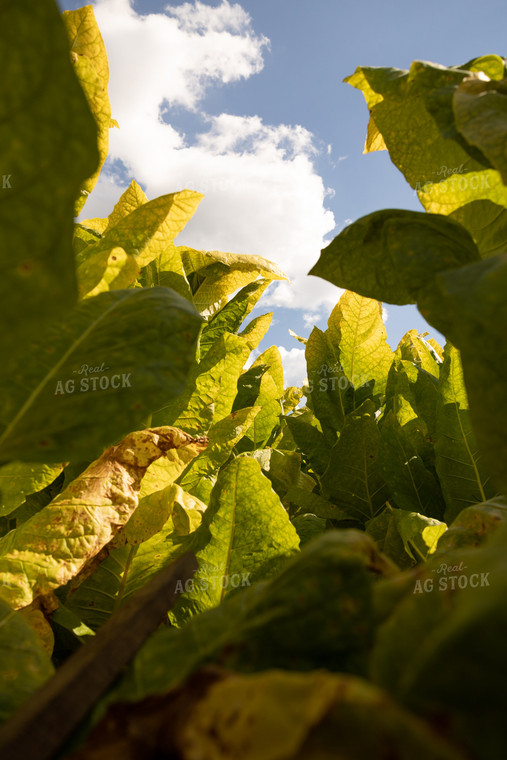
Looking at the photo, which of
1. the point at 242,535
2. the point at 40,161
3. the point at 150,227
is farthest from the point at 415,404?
the point at 40,161

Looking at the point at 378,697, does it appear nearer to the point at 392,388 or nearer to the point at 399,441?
the point at 399,441

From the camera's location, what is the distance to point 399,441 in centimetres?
A: 172

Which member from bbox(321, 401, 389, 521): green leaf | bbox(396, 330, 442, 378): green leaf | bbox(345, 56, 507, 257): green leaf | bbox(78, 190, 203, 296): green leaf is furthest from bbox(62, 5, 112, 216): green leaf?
bbox(396, 330, 442, 378): green leaf

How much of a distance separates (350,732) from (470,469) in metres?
1.30

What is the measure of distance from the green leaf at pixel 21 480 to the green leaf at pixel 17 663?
0.64m

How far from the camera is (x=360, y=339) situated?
86.3 inches

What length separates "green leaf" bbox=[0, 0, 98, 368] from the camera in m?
0.41

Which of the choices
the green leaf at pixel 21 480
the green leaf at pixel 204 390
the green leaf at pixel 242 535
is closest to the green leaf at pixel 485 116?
the green leaf at pixel 242 535

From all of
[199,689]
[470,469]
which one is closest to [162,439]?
[470,469]

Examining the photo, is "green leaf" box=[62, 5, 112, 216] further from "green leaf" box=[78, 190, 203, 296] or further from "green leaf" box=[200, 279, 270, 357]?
"green leaf" box=[200, 279, 270, 357]

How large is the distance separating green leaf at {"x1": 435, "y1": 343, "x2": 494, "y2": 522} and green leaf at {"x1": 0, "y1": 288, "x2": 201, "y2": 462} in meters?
1.03

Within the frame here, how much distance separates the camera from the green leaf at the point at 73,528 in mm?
1139

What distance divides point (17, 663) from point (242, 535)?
56 centimetres

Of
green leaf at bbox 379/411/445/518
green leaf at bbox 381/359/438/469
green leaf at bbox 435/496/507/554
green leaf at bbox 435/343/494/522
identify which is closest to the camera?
green leaf at bbox 435/496/507/554
